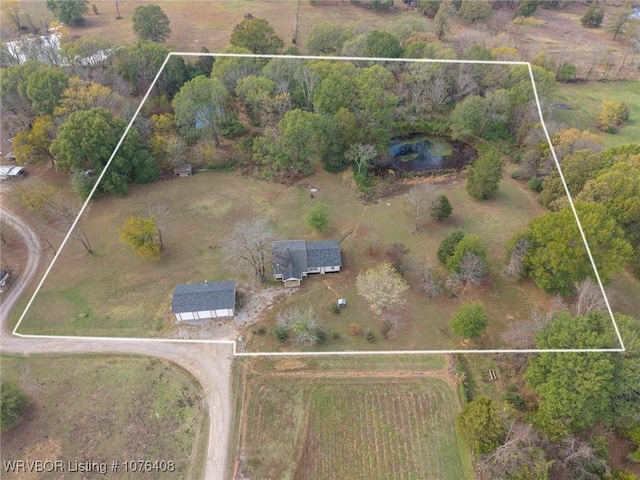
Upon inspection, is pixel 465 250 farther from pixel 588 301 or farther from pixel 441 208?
pixel 588 301

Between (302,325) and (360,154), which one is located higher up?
(360,154)

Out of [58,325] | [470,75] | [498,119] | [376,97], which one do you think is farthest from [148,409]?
[470,75]

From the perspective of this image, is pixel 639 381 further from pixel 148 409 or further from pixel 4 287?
pixel 4 287

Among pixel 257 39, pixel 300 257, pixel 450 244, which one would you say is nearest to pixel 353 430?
pixel 300 257

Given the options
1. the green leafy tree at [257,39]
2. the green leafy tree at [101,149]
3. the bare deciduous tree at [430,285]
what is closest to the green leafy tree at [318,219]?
the bare deciduous tree at [430,285]

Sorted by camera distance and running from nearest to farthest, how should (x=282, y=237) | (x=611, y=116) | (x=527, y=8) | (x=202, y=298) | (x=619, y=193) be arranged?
(x=202, y=298) < (x=619, y=193) < (x=282, y=237) < (x=611, y=116) < (x=527, y=8)

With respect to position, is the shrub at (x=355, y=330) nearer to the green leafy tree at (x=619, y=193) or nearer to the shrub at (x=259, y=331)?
the shrub at (x=259, y=331)
